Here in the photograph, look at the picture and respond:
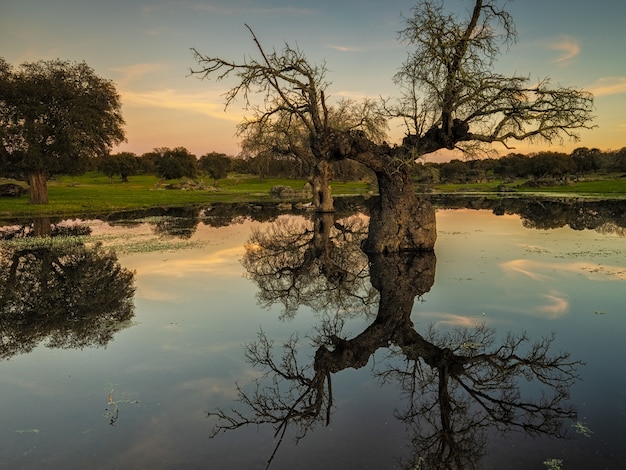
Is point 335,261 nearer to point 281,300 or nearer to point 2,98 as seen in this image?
point 281,300

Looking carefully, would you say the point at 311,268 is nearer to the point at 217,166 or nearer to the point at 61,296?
the point at 61,296

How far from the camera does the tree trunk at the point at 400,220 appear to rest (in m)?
22.5

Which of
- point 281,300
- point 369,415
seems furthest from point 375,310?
point 369,415

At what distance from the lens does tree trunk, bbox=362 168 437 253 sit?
22.5 m

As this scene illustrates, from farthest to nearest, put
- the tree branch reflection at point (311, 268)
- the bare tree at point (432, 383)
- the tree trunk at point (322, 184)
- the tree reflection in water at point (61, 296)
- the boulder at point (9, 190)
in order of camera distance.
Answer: the boulder at point (9, 190)
the tree trunk at point (322, 184)
the tree branch reflection at point (311, 268)
the tree reflection in water at point (61, 296)
the bare tree at point (432, 383)

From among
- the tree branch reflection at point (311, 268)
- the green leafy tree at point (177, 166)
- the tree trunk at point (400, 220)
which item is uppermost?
the green leafy tree at point (177, 166)

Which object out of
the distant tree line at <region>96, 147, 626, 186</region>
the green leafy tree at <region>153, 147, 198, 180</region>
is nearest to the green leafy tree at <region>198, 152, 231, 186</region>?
the distant tree line at <region>96, 147, 626, 186</region>

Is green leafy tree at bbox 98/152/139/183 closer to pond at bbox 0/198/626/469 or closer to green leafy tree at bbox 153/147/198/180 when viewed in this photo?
green leafy tree at bbox 153/147/198/180

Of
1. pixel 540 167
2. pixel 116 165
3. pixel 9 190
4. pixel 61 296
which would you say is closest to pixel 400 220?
pixel 61 296

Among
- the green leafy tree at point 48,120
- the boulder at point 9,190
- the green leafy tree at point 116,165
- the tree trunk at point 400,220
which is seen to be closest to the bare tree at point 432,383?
the tree trunk at point 400,220

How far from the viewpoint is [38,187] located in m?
51.5

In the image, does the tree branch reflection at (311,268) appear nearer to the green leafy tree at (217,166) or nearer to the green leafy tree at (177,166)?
the green leafy tree at (177,166)

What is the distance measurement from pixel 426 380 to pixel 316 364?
2280 millimetres

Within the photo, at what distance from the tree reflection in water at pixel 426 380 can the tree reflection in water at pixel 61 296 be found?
4621 mm
